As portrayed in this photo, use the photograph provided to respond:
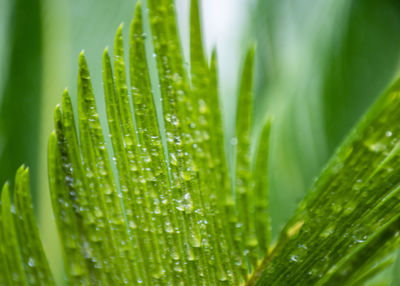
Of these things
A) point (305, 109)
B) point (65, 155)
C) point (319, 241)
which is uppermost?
point (305, 109)

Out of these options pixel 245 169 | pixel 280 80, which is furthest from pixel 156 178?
pixel 280 80

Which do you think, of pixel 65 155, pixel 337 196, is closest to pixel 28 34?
pixel 65 155

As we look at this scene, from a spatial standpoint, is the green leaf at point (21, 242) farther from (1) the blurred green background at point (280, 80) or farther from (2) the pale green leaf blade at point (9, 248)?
(1) the blurred green background at point (280, 80)

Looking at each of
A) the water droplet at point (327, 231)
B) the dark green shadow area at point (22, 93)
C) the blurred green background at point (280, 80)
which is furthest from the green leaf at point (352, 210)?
the dark green shadow area at point (22, 93)

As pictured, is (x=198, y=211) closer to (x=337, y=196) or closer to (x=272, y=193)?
(x=337, y=196)

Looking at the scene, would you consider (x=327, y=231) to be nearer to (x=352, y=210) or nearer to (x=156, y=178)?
(x=352, y=210)

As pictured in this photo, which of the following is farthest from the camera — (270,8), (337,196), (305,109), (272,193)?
(270,8)

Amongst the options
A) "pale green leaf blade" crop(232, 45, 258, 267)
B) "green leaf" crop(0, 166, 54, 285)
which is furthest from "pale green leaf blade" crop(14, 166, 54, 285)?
"pale green leaf blade" crop(232, 45, 258, 267)

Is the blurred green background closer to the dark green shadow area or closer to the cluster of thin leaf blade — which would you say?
the dark green shadow area
